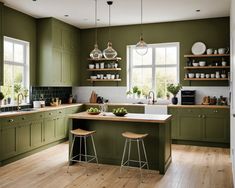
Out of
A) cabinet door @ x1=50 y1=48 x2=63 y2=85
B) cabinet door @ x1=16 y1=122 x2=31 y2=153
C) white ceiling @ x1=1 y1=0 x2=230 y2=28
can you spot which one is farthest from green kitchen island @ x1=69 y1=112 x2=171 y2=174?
white ceiling @ x1=1 y1=0 x2=230 y2=28

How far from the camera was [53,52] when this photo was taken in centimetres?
641

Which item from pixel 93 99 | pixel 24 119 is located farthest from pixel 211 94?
pixel 24 119

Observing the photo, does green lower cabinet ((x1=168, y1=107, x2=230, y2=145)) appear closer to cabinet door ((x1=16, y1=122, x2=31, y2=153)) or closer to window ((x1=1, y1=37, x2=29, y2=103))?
cabinet door ((x1=16, y1=122, x2=31, y2=153))

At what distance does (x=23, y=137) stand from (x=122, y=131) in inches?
76.4

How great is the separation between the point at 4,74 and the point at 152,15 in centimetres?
354

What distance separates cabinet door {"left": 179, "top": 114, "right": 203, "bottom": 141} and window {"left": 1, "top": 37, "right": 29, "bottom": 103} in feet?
12.1

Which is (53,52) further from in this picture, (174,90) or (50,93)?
(174,90)

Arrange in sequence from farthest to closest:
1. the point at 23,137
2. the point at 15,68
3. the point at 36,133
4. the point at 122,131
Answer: the point at 15,68, the point at 36,133, the point at 23,137, the point at 122,131

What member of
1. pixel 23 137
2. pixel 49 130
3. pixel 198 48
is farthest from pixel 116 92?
pixel 23 137

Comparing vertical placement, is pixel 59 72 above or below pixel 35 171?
above

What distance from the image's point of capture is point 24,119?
200 inches

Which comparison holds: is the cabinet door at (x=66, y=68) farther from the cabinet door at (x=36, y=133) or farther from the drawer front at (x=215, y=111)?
the drawer front at (x=215, y=111)

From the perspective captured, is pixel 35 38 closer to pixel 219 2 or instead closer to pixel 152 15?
pixel 152 15

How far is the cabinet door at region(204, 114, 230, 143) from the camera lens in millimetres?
5945
